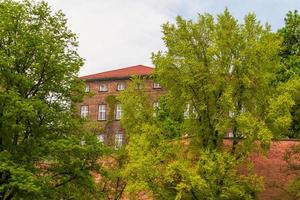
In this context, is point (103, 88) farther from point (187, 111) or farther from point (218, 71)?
point (218, 71)

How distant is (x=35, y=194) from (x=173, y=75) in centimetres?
1096

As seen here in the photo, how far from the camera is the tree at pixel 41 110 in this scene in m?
25.8

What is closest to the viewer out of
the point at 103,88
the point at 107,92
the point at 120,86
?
the point at 120,86

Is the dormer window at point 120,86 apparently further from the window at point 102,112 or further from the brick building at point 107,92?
the window at point 102,112

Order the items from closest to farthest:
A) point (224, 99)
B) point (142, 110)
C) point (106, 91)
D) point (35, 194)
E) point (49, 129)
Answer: point (35, 194)
point (49, 129)
point (224, 99)
point (142, 110)
point (106, 91)

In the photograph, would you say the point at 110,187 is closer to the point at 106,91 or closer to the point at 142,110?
the point at 142,110

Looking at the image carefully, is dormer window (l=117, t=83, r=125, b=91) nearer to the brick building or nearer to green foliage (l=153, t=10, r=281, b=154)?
the brick building

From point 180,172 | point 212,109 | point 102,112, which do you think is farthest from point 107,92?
point 180,172

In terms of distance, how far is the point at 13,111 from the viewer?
82.9 feet

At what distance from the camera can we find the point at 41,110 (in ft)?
87.3

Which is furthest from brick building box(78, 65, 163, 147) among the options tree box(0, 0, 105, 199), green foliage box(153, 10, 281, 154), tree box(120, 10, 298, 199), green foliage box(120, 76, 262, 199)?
tree box(0, 0, 105, 199)

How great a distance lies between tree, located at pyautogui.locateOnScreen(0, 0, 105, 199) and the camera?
84.7 feet

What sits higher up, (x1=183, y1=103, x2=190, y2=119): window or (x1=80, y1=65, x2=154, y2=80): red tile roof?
(x1=80, y1=65, x2=154, y2=80): red tile roof

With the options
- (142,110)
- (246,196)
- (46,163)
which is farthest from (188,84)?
(46,163)
